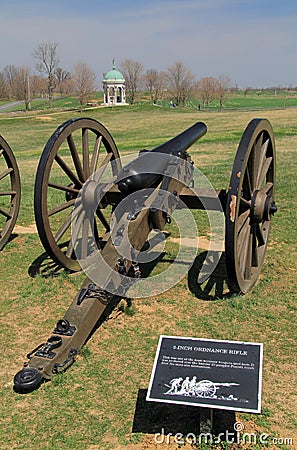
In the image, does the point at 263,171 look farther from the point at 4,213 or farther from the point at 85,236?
the point at 4,213

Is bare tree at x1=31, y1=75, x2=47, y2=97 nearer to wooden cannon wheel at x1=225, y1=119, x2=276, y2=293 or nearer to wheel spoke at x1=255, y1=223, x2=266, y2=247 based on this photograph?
wheel spoke at x1=255, y1=223, x2=266, y2=247

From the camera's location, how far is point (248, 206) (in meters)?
4.99

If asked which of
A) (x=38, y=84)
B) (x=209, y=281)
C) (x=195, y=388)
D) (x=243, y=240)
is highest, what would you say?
(x=38, y=84)

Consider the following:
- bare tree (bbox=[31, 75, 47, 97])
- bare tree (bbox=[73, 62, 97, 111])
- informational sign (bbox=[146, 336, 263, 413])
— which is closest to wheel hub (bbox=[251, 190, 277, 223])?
informational sign (bbox=[146, 336, 263, 413])

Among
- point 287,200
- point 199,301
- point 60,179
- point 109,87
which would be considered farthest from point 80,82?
point 199,301

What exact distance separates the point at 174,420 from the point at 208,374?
1.74 ft

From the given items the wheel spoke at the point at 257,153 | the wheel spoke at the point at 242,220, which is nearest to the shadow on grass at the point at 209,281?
the wheel spoke at the point at 242,220

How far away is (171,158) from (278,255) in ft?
7.07

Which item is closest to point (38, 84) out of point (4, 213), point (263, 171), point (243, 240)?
point (4, 213)

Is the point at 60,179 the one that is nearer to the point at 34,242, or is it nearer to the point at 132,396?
the point at 34,242

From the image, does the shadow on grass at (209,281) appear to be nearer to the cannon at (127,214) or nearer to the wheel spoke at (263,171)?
the cannon at (127,214)

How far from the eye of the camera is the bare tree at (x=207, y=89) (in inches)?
2782

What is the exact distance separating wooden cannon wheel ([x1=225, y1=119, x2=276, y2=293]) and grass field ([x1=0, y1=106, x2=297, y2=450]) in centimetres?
44

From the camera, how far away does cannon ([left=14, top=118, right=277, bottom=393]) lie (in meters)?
4.25
